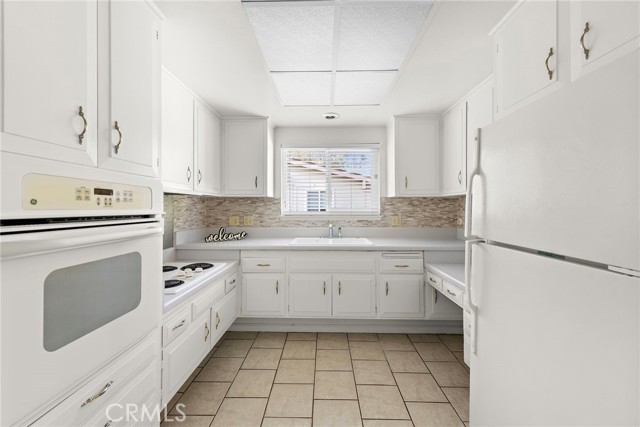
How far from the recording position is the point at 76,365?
2.74 ft

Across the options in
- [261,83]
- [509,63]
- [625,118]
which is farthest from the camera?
[261,83]

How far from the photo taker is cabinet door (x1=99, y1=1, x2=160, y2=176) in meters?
1.05

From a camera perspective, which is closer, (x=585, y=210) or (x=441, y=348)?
(x=585, y=210)

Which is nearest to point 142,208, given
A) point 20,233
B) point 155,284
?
point 155,284

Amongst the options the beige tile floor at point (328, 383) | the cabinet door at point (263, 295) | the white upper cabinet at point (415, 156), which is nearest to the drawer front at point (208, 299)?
the cabinet door at point (263, 295)

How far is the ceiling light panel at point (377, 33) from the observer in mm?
1423

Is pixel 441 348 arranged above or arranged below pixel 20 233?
below

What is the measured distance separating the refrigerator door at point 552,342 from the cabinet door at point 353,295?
1.70 meters

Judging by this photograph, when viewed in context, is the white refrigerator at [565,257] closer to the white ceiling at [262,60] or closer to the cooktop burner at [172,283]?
the white ceiling at [262,60]

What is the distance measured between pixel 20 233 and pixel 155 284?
64cm

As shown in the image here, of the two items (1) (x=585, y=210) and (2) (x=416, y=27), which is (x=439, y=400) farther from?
(2) (x=416, y=27)

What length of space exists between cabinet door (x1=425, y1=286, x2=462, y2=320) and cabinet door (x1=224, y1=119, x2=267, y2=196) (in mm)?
1959

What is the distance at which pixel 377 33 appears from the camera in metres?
1.61

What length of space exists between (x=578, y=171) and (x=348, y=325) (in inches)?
104
